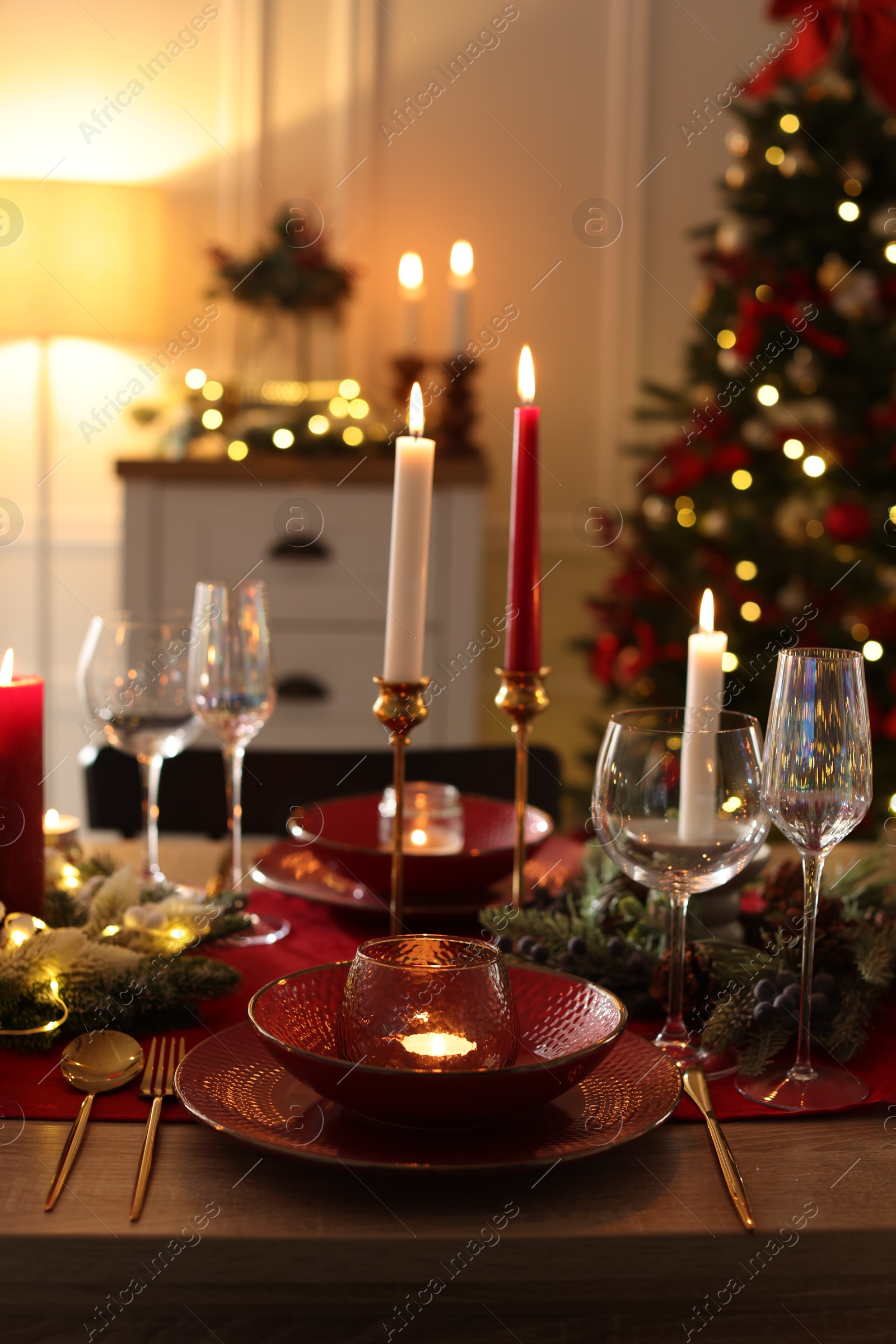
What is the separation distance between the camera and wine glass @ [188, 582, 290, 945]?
987 mm

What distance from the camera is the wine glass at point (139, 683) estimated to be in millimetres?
1023

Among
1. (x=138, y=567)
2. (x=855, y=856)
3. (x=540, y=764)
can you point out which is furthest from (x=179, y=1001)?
(x=138, y=567)

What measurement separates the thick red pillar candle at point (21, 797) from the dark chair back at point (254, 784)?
2.21ft

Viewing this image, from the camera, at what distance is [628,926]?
2.83 ft

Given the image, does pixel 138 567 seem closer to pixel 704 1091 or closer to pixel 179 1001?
pixel 179 1001

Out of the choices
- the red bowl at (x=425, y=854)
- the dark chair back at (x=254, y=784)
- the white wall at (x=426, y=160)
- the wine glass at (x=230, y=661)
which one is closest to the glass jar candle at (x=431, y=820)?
the red bowl at (x=425, y=854)

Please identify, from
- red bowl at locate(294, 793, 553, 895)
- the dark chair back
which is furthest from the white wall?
red bowl at locate(294, 793, 553, 895)

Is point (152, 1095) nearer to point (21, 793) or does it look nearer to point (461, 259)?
point (21, 793)

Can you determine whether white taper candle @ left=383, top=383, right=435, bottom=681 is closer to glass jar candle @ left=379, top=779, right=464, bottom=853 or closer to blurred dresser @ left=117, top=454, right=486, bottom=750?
glass jar candle @ left=379, top=779, right=464, bottom=853

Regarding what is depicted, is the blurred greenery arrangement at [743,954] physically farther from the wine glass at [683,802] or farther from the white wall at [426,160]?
the white wall at [426,160]

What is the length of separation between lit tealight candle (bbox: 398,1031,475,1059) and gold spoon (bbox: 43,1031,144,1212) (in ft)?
0.58

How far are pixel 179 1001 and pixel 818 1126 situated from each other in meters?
0.38

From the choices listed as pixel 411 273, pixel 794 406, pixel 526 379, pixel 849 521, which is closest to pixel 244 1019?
pixel 526 379

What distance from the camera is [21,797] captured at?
81 cm
